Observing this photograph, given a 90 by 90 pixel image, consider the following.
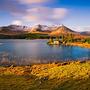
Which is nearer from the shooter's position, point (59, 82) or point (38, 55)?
point (59, 82)

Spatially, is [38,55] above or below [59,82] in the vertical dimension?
below

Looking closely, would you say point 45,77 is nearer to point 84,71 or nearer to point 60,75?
point 60,75

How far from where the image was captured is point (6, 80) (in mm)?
31078

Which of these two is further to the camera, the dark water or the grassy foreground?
the dark water

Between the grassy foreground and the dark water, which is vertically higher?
the grassy foreground

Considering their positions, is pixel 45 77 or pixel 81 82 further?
pixel 45 77

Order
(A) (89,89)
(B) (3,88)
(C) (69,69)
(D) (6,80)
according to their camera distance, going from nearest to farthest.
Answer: (A) (89,89)
(B) (3,88)
(D) (6,80)
(C) (69,69)

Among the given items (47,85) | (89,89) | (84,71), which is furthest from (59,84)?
(84,71)

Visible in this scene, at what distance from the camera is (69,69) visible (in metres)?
34.5

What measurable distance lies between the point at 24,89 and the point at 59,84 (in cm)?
437

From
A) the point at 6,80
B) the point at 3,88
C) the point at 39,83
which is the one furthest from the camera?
the point at 6,80

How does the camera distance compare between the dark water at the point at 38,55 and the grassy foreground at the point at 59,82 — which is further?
the dark water at the point at 38,55

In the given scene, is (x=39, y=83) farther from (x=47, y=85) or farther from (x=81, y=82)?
(x=81, y=82)

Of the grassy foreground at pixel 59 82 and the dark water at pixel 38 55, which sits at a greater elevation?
the grassy foreground at pixel 59 82
